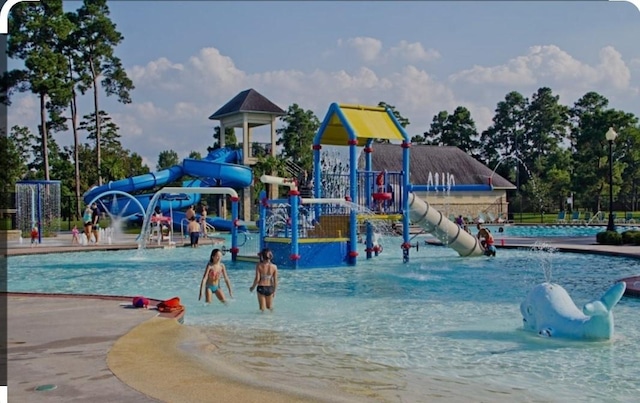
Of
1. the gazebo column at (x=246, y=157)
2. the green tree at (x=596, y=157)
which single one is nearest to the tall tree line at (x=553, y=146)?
the green tree at (x=596, y=157)

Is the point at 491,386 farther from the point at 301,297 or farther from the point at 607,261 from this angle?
the point at 607,261

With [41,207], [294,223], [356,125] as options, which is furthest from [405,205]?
[41,207]

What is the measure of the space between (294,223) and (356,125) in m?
4.19

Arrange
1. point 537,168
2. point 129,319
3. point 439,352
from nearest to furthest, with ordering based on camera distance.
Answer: point 439,352
point 129,319
point 537,168

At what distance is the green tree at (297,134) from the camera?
61.3m

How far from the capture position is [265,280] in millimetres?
10758

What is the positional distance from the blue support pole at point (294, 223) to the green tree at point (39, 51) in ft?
85.1

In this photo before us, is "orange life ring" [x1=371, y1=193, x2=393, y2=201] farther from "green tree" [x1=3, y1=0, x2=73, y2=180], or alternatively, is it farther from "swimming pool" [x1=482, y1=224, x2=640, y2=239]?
"green tree" [x1=3, y1=0, x2=73, y2=180]

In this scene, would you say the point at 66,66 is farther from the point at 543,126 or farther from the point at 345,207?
the point at 543,126

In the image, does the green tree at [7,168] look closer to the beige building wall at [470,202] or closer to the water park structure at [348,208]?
the water park structure at [348,208]

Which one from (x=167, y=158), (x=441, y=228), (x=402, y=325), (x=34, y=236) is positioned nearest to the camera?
(x=402, y=325)

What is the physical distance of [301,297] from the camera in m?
12.8

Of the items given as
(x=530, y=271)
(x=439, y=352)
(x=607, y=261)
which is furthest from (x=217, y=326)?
(x=607, y=261)

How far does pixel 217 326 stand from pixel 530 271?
34.5 ft
